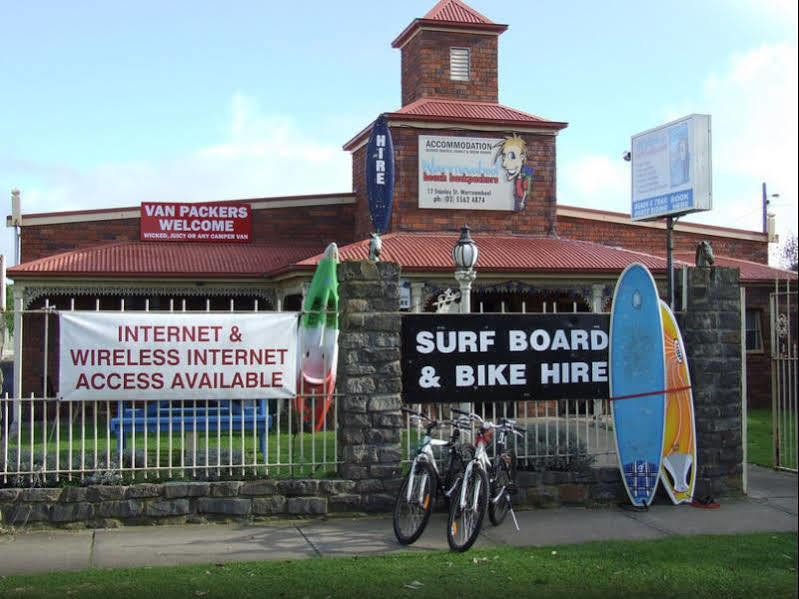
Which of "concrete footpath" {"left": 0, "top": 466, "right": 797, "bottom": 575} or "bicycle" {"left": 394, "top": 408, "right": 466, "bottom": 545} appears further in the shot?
"bicycle" {"left": 394, "top": 408, "right": 466, "bottom": 545}

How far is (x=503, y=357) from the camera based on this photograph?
9.65m

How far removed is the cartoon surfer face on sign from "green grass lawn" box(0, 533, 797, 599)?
14440mm

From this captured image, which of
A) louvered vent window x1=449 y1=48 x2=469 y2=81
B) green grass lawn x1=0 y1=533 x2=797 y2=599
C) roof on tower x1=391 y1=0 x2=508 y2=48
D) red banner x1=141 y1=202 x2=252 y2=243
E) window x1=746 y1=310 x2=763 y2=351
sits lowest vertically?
green grass lawn x1=0 y1=533 x2=797 y2=599

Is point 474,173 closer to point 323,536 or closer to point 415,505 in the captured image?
point 323,536

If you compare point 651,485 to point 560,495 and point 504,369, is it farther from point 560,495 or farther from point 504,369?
point 504,369

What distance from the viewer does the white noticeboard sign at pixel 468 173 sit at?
21.2 meters

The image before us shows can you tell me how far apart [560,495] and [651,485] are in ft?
2.92

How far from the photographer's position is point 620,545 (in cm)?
790

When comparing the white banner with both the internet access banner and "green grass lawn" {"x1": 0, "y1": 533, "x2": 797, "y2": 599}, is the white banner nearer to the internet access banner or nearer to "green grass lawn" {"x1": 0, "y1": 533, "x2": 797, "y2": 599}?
the internet access banner

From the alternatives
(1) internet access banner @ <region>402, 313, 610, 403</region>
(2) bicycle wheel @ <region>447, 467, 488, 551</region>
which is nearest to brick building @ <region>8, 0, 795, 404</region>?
→ (1) internet access banner @ <region>402, 313, 610, 403</region>

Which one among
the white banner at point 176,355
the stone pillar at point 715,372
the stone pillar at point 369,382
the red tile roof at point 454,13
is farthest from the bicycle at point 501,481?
the red tile roof at point 454,13

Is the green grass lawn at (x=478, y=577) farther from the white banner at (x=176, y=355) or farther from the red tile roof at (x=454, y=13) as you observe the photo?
the red tile roof at (x=454, y=13)

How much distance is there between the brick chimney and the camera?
2305 centimetres

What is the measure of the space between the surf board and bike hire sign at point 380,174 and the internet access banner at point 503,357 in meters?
8.32
